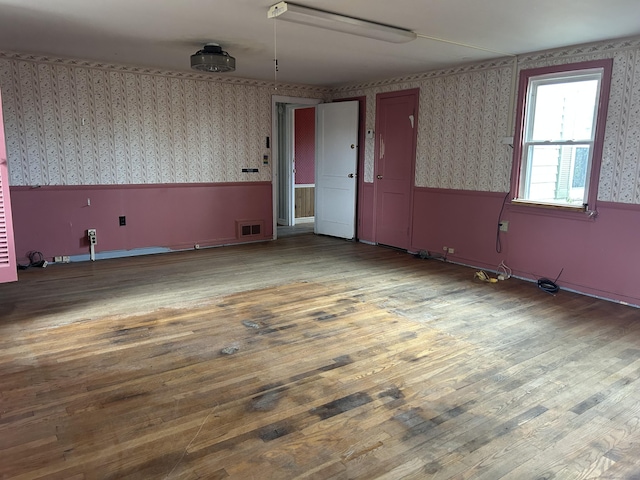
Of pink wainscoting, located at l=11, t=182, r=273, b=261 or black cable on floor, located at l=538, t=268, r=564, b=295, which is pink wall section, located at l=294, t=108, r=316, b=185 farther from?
black cable on floor, located at l=538, t=268, r=564, b=295

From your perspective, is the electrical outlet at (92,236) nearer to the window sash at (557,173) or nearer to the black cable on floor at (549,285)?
the window sash at (557,173)

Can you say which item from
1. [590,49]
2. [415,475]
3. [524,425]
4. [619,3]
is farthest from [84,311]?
[590,49]

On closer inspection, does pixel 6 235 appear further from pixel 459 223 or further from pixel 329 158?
pixel 329 158

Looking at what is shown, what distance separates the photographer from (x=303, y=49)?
15.8 feet

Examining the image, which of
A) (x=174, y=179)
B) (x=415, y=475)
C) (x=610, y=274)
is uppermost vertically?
(x=174, y=179)

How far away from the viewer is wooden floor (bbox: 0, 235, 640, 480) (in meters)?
2.03

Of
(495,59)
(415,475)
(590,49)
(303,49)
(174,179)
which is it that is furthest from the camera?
(174,179)

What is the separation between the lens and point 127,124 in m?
5.84

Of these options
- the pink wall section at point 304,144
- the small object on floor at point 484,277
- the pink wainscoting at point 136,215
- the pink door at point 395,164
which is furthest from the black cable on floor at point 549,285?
the pink wall section at point 304,144

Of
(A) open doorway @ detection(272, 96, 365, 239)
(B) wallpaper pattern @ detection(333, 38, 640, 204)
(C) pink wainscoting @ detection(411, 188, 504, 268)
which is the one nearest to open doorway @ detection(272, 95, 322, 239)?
(A) open doorway @ detection(272, 96, 365, 239)

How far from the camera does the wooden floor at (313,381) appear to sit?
6.66 ft

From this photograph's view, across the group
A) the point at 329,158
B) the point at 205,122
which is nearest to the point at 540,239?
the point at 329,158

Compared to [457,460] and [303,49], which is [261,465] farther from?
[303,49]

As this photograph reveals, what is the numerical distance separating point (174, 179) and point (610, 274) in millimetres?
5279
